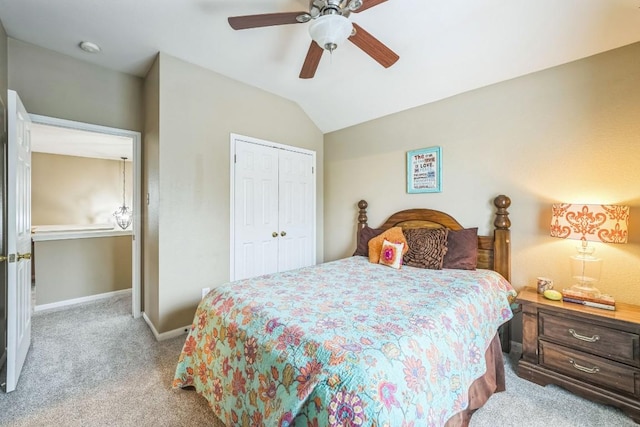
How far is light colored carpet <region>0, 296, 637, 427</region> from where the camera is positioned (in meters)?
1.61

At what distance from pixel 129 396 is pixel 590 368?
3.02 m

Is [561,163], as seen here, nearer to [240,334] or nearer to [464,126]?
[464,126]

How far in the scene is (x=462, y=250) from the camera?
250cm

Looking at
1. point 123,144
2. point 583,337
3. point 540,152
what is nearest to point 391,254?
point 583,337

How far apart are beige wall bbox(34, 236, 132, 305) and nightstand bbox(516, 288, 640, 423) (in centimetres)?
476

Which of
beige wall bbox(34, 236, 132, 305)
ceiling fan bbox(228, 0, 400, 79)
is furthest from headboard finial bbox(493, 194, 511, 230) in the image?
beige wall bbox(34, 236, 132, 305)

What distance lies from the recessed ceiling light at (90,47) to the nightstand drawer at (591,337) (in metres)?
4.30

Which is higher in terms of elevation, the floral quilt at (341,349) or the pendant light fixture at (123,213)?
the pendant light fixture at (123,213)

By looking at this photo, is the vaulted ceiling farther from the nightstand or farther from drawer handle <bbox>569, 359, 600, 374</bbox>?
drawer handle <bbox>569, 359, 600, 374</bbox>

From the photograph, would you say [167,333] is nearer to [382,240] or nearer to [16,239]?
[16,239]

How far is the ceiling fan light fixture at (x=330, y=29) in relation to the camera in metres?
1.51

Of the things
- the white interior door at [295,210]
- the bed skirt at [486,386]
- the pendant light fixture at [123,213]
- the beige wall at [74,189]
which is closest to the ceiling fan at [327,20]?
the white interior door at [295,210]

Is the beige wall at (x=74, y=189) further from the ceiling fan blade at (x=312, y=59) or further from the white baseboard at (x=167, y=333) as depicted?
the ceiling fan blade at (x=312, y=59)

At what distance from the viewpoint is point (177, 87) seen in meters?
2.66
